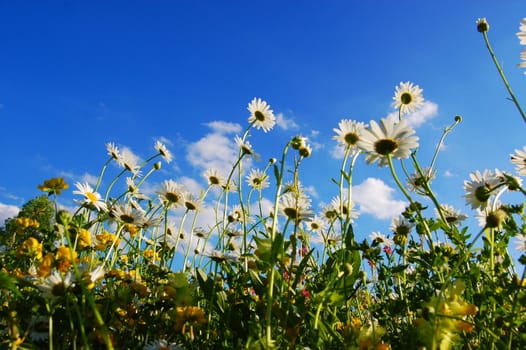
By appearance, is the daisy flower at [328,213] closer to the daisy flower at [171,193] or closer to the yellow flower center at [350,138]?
the yellow flower center at [350,138]

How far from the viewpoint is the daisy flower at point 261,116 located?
3.59m

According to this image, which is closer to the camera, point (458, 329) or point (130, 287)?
point (458, 329)

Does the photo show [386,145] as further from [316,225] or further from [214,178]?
[214,178]

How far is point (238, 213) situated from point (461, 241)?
1917mm

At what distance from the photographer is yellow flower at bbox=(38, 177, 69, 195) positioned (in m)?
1.75

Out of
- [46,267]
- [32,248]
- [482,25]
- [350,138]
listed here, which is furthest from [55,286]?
[482,25]

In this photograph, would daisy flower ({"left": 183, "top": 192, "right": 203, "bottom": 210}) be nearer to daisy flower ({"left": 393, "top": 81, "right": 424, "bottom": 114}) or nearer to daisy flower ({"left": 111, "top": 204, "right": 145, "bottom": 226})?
daisy flower ({"left": 111, "top": 204, "right": 145, "bottom": 226})

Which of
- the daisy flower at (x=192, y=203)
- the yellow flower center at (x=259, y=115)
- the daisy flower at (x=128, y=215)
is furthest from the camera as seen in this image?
the yellow flower center at (x=259, y=115)

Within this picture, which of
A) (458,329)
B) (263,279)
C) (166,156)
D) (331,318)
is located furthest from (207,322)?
(166,156)

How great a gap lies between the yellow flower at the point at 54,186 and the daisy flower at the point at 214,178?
1.72 m

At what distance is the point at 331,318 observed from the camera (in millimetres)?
1644

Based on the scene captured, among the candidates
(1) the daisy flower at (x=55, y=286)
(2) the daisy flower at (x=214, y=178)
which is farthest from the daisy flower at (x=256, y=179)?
(1) the daisy flower at (x=55, y=286)

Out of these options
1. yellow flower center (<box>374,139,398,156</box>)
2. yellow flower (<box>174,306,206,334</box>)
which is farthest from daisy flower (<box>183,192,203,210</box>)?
yellow flower center (<box>374,139,398,156</box>)

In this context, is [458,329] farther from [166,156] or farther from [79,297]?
[166,156]
